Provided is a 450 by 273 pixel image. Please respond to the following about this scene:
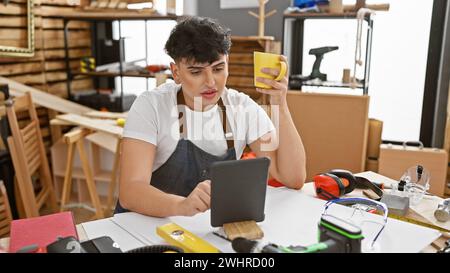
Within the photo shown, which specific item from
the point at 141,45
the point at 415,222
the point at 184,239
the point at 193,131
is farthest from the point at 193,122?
the point at 141,45

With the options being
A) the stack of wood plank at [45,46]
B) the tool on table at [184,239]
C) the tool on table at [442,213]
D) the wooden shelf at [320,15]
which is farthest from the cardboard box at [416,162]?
the stack of wood plank at [45,46]

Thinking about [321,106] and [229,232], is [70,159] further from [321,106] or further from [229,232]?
[229,232]

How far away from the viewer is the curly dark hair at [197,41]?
1.45 m

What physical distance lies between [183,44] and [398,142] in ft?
8.28

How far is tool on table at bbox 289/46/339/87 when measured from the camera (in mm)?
3236

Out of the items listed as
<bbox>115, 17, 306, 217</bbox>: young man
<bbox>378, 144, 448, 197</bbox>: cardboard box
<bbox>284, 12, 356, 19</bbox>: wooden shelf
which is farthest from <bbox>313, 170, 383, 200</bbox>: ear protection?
<bbox>284, 12, 356, 19</bbox>: wooden shelf

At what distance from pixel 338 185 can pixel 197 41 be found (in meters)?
0.70

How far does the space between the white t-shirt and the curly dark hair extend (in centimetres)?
22

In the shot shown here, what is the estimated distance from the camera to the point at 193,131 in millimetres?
1718

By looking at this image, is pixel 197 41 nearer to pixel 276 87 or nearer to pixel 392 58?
pixel 276 87

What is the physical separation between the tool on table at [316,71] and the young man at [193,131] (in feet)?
5.39

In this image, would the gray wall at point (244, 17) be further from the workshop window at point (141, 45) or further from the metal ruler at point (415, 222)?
the metal ruler at point (415, 222)

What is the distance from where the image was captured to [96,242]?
3.31ft
